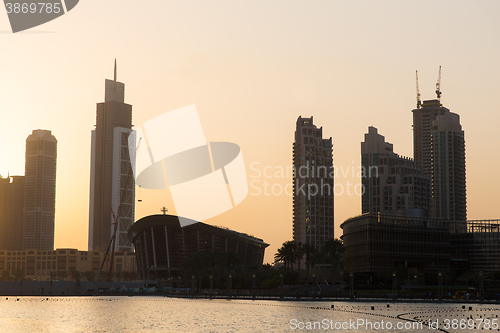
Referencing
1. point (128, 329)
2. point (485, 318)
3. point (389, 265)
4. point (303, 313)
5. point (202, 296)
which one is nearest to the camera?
point (128, 329)

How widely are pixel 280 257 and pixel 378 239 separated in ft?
99.1

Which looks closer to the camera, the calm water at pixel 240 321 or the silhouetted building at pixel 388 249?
the calm water at pixel 240 321

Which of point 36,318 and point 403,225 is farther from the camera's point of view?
point 403,225

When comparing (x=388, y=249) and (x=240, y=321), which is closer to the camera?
(x=240, y=321)

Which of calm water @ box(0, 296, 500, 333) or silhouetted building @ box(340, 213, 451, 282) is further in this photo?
silhouetted building @ box(340, 213, 451, 282)

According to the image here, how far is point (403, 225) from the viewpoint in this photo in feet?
652

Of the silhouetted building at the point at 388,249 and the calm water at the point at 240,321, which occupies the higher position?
the silhouetted building at the point at 388,249

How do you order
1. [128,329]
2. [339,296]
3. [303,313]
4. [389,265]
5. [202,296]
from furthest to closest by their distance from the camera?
1. [389,265]
2. [202,296]
3. [339,296]
4. [303,313]
5. [128,329]

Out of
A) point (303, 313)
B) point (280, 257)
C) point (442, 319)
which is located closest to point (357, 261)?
point (280, 257)

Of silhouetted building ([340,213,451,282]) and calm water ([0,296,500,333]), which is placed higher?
silhouetted building ([340,213,451,282])

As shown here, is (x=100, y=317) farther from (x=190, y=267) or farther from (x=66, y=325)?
(x=190, y=267)

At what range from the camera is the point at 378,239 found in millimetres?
193375

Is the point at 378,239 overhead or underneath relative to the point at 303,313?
overhead

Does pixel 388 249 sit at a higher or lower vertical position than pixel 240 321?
higher
